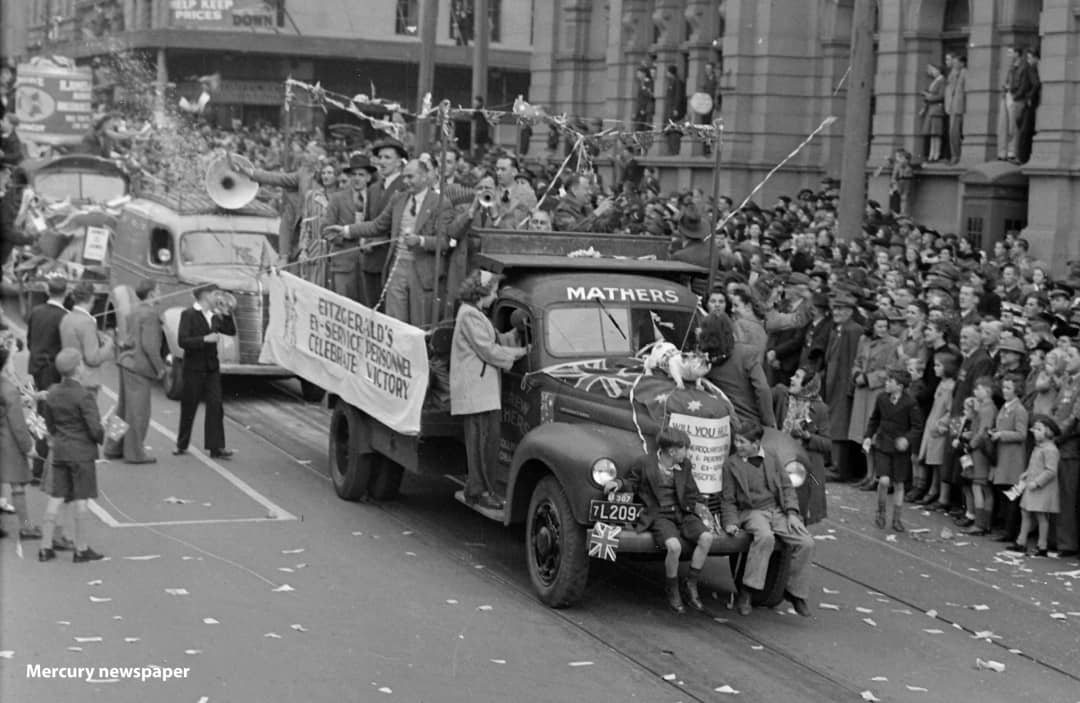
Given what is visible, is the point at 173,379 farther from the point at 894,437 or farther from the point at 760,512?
the point at 760,512

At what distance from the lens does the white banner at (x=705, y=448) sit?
11.3 m

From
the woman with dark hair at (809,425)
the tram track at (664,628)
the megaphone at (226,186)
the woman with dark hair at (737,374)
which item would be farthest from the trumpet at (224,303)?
the woman with dark hair at (737,374)

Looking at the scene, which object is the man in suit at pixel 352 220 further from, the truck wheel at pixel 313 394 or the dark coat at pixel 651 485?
the dark coat at pixel 651 485

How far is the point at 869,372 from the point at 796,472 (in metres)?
5.09

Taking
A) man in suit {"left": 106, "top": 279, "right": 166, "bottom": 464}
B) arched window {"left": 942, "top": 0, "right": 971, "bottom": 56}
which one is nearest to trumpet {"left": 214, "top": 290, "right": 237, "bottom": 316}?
man in suit {"left": 106, "top": 279, "right": 166, "bottom": 464}

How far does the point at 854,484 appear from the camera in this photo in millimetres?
17047

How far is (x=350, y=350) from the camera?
14.9 meters

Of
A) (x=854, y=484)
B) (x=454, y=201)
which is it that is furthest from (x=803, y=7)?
(x=454, y=201)

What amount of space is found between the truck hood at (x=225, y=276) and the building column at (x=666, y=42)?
17.6 m

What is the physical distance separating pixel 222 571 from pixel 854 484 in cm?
715

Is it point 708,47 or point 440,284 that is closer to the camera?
point 440,284

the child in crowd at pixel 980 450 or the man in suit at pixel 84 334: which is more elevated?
the man in suit at pixel 84 334

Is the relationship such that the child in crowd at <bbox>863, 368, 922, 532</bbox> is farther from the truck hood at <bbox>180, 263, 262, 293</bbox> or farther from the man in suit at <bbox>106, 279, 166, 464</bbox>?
the truck hood at <bbox>180, 263, 262, 293</bbox>

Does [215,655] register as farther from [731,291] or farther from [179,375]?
[179,375]
